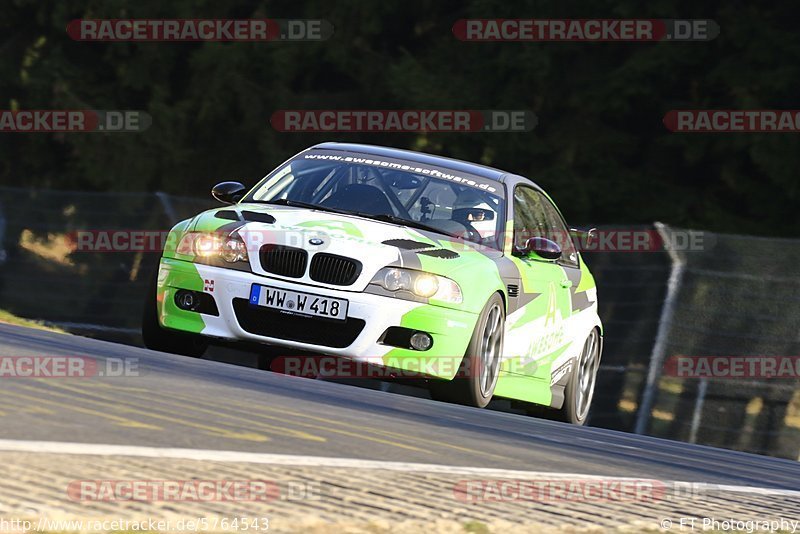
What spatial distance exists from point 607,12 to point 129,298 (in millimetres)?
10583

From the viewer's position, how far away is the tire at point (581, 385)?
11133mm

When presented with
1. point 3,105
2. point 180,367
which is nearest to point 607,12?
point 3,105

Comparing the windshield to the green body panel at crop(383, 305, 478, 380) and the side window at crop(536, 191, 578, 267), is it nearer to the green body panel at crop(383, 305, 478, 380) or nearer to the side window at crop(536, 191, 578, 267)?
the green body panel at crop(383, 305, 478, 380)

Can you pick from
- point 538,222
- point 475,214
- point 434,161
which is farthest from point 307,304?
point 538,222

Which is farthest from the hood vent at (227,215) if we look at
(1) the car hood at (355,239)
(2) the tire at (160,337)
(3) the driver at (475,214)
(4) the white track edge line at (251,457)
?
(4) the white track edge line at (251,457)

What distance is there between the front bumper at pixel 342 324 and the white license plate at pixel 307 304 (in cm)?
3

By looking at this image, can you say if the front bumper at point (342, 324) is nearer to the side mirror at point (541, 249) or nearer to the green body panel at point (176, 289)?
the green body panel at point (176, 289)

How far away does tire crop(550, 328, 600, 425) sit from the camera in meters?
11.1

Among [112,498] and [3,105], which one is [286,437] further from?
[3,105]

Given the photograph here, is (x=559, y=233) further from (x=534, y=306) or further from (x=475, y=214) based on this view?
(x=475, y=214)

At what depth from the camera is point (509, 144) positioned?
2480cm

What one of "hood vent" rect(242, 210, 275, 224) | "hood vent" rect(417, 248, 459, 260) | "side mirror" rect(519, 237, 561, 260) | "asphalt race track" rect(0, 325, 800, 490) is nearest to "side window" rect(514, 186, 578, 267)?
"side mirror" rect(519, 237, 561, 260)

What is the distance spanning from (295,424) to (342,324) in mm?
2822

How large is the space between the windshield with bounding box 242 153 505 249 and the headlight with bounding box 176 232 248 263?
899 mm
